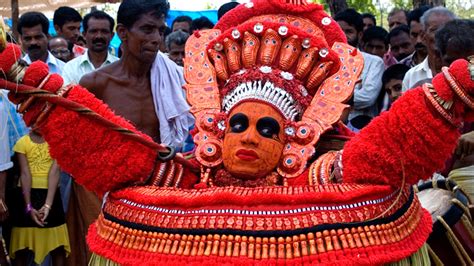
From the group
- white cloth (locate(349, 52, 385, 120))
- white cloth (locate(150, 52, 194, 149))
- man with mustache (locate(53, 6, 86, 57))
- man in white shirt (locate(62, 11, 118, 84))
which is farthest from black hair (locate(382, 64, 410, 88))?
man with mustache (locate(53, 6, 86, 57))

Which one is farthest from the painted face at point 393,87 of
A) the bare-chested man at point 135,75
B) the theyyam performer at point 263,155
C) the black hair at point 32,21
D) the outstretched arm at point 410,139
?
the outstretched arm at point 410,139

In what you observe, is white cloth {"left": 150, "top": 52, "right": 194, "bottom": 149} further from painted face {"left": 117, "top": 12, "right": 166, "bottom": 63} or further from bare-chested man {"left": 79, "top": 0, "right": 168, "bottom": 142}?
painted face {"left": 117, "top": 12, "right": 166, "bottom": 63}

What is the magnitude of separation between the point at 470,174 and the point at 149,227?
1723mm

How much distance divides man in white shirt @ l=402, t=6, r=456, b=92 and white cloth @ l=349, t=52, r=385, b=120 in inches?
20.7

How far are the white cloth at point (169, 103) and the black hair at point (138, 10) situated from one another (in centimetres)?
36

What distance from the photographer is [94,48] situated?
6.53 m

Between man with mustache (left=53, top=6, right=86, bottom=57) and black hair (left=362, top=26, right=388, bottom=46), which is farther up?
black hair (left=362, top=26, right=388, bottom=46)

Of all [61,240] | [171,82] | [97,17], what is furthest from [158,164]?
[97,17]

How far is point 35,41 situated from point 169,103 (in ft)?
7.12

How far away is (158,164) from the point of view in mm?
3309

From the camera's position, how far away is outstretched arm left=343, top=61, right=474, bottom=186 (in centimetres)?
284

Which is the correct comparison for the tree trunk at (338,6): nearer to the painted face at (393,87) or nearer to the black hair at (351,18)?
the black hair at (351,18)

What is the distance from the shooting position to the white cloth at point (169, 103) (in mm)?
5027

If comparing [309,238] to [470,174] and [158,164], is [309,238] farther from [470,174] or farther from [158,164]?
[470,174]
